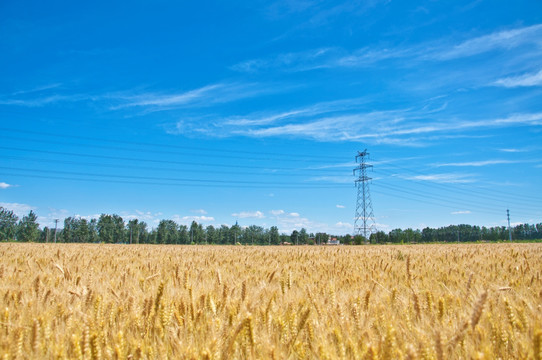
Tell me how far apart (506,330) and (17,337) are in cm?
253

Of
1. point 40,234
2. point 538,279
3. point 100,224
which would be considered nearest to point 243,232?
point 100,224

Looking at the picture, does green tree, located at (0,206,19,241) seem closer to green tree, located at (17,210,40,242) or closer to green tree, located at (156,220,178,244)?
green tree, located at (17,210,40,242)

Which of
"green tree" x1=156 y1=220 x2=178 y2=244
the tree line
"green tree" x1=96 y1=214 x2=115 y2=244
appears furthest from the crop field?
"green tree" x1=96 y1=214 x2=115 y2=244

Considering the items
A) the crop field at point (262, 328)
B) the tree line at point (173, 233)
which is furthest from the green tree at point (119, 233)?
the crop field at point (262, 328)

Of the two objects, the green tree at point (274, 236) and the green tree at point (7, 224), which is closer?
the green tree at point (7, 224)

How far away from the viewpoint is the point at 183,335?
178 centimetres

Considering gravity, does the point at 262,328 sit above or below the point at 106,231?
above

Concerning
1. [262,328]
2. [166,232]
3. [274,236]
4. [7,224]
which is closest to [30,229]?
[7,224]

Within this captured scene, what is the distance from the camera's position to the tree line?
107m

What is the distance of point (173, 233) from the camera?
405ft

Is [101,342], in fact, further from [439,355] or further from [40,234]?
[40,234]

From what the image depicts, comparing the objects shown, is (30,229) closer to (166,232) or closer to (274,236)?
(166,232)

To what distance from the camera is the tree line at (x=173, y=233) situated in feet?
351

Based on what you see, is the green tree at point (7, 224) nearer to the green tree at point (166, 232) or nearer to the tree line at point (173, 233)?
the tree line at point (173, 233)
